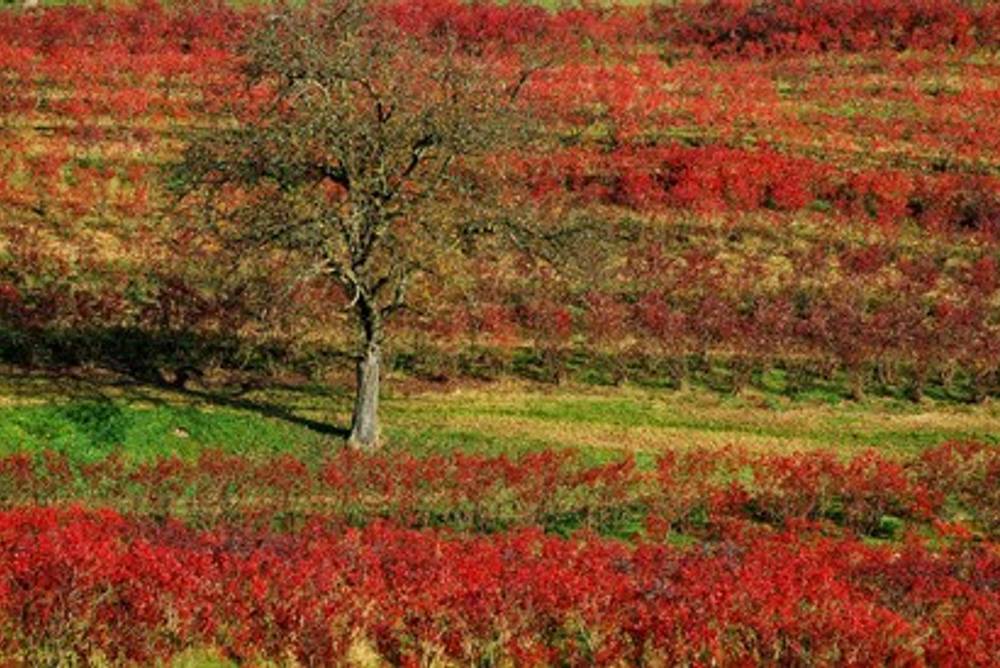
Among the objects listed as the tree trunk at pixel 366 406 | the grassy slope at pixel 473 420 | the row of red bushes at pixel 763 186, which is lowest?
the grassy slope at pixel 473 420

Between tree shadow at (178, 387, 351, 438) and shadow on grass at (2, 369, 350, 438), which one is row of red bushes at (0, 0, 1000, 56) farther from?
tree shadow at (178, 387, 351, 438)

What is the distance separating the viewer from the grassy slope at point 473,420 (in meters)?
27.9

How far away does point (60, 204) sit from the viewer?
1684 inches

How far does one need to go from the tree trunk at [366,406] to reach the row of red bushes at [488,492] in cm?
223

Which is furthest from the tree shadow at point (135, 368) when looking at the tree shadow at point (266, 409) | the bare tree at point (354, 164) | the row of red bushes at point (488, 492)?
the row of red bushes at point (488, 492)

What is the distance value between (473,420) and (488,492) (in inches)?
289

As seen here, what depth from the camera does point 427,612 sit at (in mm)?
16422

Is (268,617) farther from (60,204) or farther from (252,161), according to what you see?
(60,204)

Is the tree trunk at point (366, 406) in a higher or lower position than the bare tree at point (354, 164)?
lower

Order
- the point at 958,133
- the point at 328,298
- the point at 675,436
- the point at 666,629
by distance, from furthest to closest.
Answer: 1. the point at 958,133
2. the point at 328,298
3. the point at 675,436
4. the point at 666,629

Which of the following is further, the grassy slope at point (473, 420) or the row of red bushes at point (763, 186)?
the row of red bushes at point (763, 186)

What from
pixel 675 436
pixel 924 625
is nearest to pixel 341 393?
pixel 675 436

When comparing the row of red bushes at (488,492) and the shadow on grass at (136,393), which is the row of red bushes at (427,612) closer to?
the row of red bushes at (488,492)

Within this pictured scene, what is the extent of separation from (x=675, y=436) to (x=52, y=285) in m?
18.4
